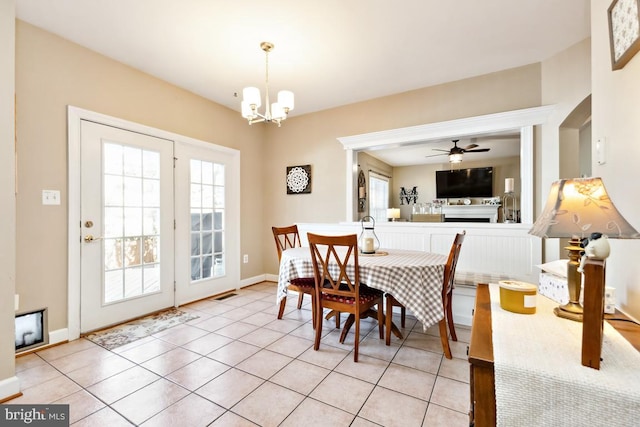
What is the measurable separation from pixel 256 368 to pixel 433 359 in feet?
4.33

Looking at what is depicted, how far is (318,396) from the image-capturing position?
1.70 metres

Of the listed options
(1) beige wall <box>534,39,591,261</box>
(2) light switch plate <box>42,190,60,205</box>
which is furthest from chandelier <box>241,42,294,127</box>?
(1) beige wall <box>534,39,591,261</box>

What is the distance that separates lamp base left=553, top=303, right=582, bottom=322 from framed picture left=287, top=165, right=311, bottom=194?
3.42m

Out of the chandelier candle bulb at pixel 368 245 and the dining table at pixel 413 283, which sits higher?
the chandelier candle bulb at pixel 368 245

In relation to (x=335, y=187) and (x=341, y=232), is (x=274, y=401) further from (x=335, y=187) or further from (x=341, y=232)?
(x=335, y=187)

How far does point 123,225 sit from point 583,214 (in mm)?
3483

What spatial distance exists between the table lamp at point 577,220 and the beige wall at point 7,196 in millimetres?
2786

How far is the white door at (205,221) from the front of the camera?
135 inches

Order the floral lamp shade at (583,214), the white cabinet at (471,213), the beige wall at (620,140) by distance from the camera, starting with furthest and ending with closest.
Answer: the white cabinet at (471,213), the beige wall at (620,140), the floral lamp shade at (583,214)

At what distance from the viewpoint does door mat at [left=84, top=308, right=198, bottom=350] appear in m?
2.44

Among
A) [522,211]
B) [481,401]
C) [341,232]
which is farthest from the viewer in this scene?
[341,232]

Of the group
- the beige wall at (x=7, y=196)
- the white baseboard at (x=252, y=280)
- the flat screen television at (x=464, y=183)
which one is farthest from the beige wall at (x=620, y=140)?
the flat screen television at (x=464, y=183)

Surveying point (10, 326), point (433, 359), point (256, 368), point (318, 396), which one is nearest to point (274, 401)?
point (318, 396)
